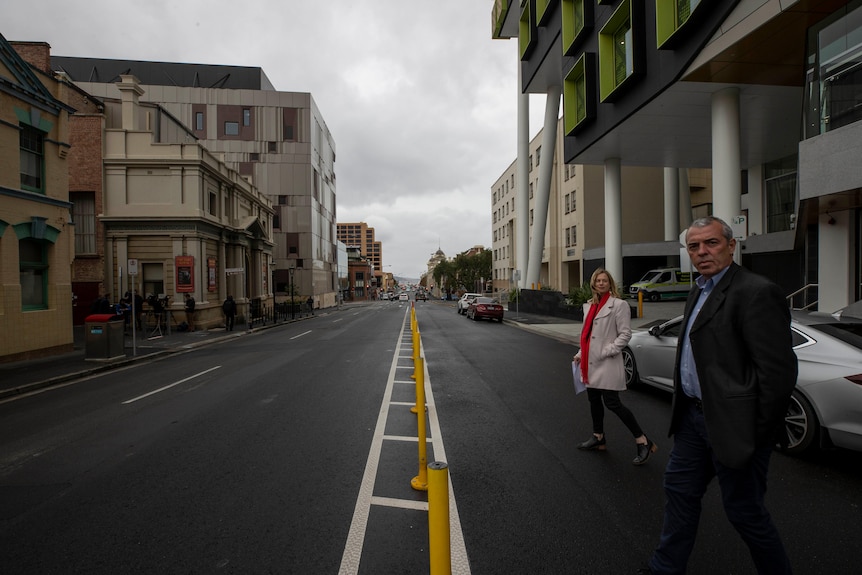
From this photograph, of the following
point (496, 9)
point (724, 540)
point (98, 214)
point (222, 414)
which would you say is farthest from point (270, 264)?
point (724, 540)

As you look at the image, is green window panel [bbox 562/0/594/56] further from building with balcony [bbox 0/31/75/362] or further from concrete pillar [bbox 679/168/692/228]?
building with balcony [bbox 0/31/75/362]

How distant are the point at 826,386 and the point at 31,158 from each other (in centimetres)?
1818

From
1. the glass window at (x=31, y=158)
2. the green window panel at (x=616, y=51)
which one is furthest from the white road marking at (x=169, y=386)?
the green window panel at (x=616, y=51)

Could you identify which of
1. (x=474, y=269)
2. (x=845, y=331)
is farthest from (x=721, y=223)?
(x=474, y=269)

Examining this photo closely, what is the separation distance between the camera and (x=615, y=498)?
3.73m

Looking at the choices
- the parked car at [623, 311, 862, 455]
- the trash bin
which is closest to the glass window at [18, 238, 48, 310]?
the trash bin

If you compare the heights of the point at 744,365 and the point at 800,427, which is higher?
the point at 744,365

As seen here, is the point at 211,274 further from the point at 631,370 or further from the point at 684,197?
the point at 684,197

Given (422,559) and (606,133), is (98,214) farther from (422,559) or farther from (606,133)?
(422,559)

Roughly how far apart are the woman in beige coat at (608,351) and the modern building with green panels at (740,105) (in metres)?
8.35

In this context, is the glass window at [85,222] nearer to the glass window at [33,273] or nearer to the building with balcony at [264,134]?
the glass window at [33,273]

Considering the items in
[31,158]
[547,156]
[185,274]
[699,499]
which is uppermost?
[547,156]

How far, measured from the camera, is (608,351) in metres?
4.38

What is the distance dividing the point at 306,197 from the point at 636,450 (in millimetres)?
54658
